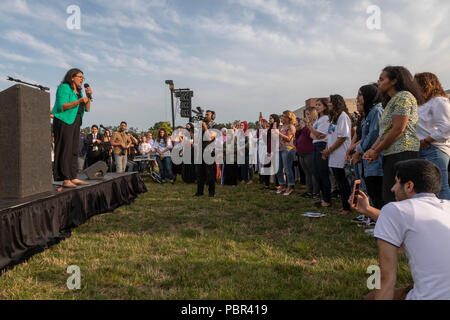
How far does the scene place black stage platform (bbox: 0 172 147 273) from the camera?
9.07 ft

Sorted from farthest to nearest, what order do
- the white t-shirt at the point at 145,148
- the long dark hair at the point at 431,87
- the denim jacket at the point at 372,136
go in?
1. the white t-shirt at the point at 145,148
2. the denim jacket at the point at 372,136
3. the long dark hair at the point at 431,87

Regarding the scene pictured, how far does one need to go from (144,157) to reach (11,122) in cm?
700

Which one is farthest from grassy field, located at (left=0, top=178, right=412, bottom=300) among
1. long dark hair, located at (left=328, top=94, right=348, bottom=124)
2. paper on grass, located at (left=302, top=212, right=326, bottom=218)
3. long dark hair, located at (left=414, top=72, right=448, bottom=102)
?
long dark hair, located at (left=414, top=72, right=448, bottom=102)

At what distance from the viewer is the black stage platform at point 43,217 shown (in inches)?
109

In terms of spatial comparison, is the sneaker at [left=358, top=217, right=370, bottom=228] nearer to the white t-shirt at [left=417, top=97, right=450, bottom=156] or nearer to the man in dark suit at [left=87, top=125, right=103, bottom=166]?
the white t-shirt at [left=417, top=97, right=450, bottom=156]

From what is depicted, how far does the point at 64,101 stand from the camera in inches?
159

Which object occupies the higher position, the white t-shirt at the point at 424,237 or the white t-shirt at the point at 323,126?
the white t-shirt at the point at 323,126

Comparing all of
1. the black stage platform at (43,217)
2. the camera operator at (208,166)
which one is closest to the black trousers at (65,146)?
the black stage platform at (43,217)

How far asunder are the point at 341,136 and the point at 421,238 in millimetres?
3306

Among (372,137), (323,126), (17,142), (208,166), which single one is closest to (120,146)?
(208,166)

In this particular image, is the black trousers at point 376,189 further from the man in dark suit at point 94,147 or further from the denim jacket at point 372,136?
the man in dark suit at point 94,147

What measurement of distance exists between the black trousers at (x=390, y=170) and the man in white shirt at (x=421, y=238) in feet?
3.94

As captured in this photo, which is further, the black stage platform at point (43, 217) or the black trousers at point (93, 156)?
the black trousers at point (93, 156)
